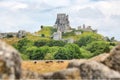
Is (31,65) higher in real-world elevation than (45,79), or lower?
lower

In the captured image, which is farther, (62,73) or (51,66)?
(51,66)

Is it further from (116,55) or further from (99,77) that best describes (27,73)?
(116,55)

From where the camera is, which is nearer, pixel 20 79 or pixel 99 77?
pixel 20 79

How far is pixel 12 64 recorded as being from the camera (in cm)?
2397

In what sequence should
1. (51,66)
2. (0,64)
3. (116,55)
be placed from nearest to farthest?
(0,64), (116,55), (51,66)

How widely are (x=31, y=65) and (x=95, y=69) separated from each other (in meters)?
45.4

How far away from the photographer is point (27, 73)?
27.3 metres

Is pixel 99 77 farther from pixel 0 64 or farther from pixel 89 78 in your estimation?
Answer: pixel 0 64

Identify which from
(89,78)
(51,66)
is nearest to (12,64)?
(89,78)

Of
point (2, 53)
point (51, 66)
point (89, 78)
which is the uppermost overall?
point (2, 53)

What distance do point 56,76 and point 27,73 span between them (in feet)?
6.06

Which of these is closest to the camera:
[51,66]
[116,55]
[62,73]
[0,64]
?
[0,64]

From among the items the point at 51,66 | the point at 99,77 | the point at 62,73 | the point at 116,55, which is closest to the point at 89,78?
the point at 99,77

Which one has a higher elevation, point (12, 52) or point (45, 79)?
point (12, 52)
